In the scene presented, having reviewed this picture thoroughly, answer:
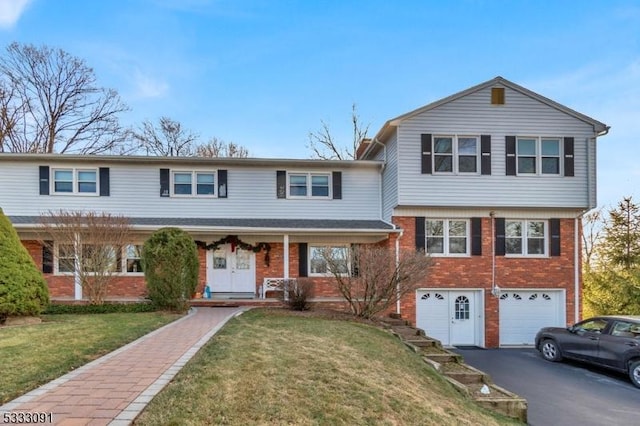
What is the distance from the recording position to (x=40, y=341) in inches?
262

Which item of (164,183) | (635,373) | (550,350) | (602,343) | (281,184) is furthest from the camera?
(281,184)

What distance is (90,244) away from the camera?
1125cm

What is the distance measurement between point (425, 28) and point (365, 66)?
3.44 metres

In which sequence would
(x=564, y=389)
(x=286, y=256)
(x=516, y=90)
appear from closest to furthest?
(x=564, y=389) → (x=286, y=256) → (x=516, y=90)

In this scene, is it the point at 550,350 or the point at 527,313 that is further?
the point at 527,313

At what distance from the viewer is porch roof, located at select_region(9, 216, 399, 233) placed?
43.1 ft

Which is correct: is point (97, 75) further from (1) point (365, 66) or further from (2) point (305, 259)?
(2) point (305, 259)

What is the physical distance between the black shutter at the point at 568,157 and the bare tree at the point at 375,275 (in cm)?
699

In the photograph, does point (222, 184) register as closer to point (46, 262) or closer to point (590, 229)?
point (46, 262)

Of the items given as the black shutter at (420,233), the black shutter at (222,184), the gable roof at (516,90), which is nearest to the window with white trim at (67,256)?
the black shutter at (222,184)

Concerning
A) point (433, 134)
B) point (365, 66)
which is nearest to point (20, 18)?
point (365, 66)

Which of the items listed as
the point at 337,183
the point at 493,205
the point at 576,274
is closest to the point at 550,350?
the point at 576,274

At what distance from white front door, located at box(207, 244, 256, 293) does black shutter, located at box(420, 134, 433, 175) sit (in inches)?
275

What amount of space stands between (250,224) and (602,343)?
10.9 metres
